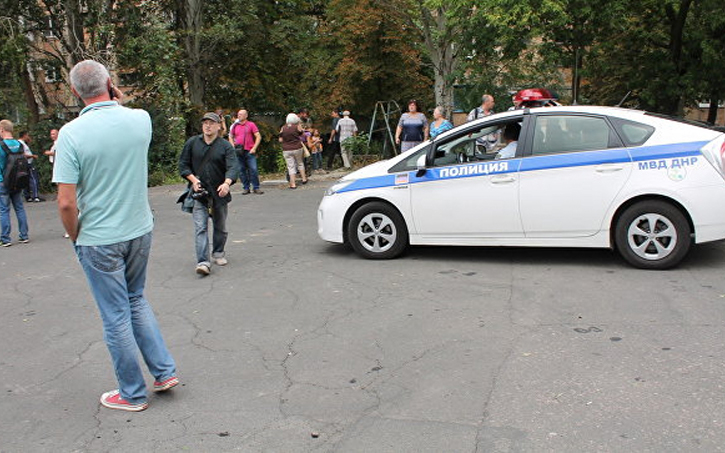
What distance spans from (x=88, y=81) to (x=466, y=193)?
4.30 m

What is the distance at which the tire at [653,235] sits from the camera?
633 centimetres

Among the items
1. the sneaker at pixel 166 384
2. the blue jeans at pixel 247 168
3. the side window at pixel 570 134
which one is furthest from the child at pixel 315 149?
the sneaker at pixel 166 384

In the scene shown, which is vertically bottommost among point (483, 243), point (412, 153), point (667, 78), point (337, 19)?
point (483, 243)

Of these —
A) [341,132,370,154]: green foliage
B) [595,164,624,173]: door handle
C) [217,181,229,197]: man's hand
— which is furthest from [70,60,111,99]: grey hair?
[341,132,370,154]: green foliage

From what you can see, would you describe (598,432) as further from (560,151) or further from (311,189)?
(311,189)

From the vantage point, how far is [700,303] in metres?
5.46

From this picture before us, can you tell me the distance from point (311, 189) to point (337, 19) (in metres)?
9.83

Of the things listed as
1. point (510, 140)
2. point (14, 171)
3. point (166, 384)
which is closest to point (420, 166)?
point (510, 140)

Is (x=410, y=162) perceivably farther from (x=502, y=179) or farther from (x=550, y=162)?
(x=550, y=162)

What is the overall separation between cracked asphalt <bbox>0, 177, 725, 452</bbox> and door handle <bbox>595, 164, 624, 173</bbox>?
101 cm

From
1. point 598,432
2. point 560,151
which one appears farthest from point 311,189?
point 598,432

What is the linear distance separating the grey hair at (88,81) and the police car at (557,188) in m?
4.13

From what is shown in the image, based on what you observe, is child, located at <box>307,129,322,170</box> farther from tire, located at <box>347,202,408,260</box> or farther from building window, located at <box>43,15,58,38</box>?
tire, located at <box>347,202,408,260</box>

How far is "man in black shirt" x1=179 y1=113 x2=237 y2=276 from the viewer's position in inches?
286
